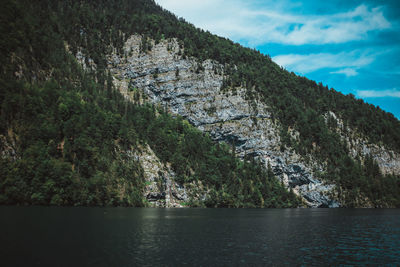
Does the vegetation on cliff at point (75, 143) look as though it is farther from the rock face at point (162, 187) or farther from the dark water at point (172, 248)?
the dark water at point (172, 248)

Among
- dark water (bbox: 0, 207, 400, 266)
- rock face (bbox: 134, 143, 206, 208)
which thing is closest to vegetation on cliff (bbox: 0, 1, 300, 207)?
rock face (bbox: 134, 143, 206, 208)

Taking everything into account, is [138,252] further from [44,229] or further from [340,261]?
[340,261]

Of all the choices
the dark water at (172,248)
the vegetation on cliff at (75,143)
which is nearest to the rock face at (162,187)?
the vegetation on cliff at (75,143)

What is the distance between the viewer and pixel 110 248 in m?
34.8

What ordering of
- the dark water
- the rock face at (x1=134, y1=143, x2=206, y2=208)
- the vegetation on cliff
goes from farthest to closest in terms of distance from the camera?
1. the rock face at (x1=134, y1=143, x2=206, y2=208)
2. the vegetation on cliff
3. the dark water

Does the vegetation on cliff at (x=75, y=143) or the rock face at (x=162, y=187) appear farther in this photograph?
the rock face at (x=162, y=187)

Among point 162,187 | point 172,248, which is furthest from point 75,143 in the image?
point 172,248

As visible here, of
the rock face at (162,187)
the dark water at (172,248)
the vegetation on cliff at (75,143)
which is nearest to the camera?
the dark water at (172,248)

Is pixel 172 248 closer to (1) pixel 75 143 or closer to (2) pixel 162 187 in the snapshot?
(1) pixel 75 143

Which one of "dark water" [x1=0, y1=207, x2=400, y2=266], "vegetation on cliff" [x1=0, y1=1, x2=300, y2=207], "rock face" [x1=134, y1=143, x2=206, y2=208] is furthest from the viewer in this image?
"rock face" [x1=134, y1=143, x2=206, y2=208]

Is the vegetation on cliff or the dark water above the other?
the vegetation on cliff

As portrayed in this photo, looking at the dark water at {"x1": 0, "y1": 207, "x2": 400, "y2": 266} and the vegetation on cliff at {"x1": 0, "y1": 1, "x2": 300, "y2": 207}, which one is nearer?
the dark water at {"x1": 0, "y1": 207, "x2": 400, "y2": 266}

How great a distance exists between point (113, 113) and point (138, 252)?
141 meters

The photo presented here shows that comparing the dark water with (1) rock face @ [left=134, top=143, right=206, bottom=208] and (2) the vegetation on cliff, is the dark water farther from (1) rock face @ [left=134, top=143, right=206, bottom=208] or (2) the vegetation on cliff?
(1) rock face @ [left=134, top=143, right=206, bottom=208]
